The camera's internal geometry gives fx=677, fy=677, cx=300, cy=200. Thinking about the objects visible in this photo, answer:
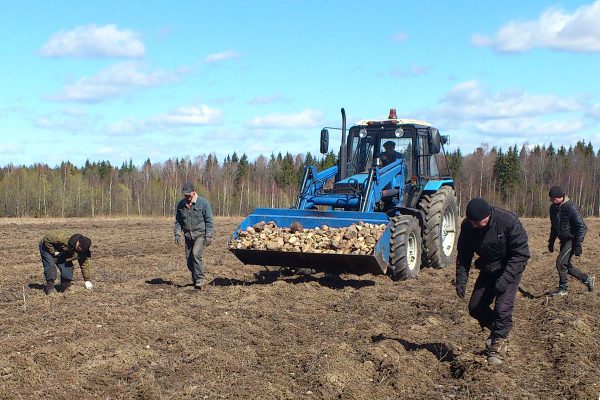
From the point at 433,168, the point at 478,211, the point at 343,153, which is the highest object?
the point at 343,153

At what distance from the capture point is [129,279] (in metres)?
11.6

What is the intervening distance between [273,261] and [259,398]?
504cm

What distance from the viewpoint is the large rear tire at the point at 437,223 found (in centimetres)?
1170

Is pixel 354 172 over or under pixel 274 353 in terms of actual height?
over

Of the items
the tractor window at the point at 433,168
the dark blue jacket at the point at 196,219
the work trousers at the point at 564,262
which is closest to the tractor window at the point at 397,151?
the tractor window at the point at 433,168

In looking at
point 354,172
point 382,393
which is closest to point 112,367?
point 382,393

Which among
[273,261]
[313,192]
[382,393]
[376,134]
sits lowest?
[382,393]

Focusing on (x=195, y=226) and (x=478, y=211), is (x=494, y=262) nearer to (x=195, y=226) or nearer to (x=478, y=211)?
(x=478, y=211)

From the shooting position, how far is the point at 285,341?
23.8 feet

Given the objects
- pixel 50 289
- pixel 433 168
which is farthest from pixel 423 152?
pixel 50 289

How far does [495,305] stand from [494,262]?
413 millimetres

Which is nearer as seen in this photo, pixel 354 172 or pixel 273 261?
pixel 273 261

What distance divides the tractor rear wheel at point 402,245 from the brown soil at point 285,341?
255 millimetres

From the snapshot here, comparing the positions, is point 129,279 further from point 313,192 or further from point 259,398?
point 259,398
